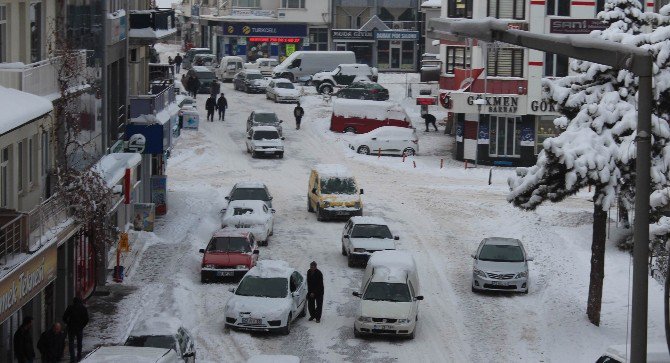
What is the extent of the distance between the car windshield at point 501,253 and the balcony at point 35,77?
13.1 metres

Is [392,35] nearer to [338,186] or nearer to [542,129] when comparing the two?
[542,129]

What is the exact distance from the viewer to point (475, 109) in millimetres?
59500

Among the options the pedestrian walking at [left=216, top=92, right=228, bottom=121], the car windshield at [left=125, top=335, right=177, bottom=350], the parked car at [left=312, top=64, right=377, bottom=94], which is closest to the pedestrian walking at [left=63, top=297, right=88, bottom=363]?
the car windshield at [left=125, top=335, right=177, bottom=350]

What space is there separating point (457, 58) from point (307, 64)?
25.0 metres

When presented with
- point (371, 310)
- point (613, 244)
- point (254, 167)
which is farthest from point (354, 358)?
point (254, 167)

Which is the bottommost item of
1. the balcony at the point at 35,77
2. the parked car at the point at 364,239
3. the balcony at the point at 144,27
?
the parked car at the point at 364,239

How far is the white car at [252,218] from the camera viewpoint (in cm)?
4181

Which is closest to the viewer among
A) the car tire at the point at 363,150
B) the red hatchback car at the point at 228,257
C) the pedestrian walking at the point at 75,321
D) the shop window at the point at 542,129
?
the pedestrian walking at the point at 75,321

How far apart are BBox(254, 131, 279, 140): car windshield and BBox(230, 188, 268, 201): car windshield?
1415 centimetres

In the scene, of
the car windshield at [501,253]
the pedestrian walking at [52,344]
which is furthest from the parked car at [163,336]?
the car windshield at [501,253]

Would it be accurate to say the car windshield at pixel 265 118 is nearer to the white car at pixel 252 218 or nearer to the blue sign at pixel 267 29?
the white car at pixel 252 218

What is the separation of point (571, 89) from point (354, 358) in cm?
898

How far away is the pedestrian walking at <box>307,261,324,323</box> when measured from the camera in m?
32.5

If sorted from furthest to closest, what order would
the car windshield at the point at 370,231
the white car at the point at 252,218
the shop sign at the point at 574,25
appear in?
the shop sign at the point at 574,25 < the white car at the point at 252,218 < the car windshield at the point at 370,231
